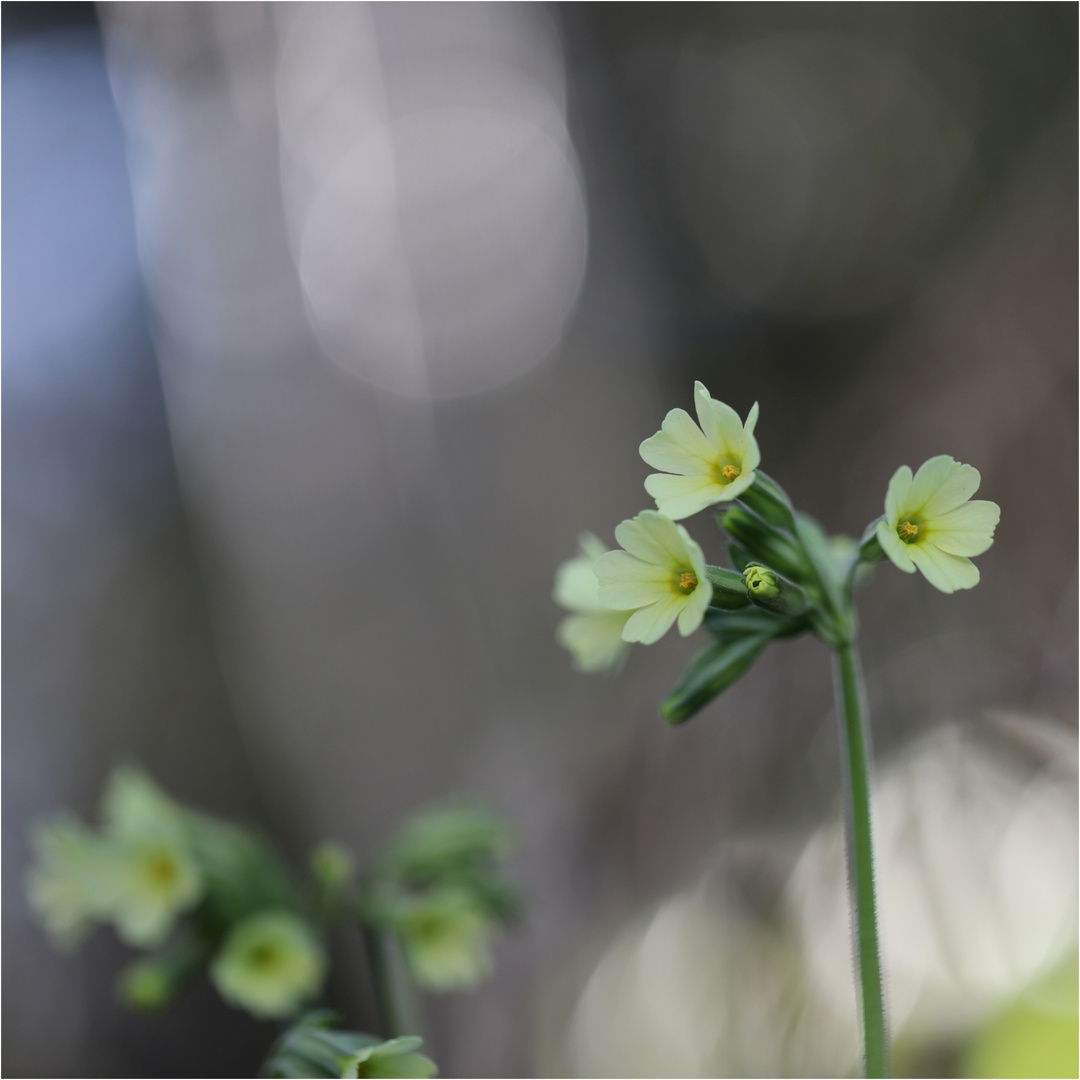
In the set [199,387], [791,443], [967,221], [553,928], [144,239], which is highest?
[144,239]

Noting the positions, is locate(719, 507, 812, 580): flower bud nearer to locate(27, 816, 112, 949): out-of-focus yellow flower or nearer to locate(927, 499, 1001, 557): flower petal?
locate(927, 499, 1001, 557): flower petal

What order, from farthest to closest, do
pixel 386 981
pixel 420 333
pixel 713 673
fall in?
pixel 420 333 → pixel 386 981 → pixel 713 673

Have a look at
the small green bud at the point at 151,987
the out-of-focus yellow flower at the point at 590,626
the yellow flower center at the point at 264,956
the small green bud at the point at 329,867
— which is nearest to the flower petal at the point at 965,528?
the out-of-focus yellow flower at the point at 590,626

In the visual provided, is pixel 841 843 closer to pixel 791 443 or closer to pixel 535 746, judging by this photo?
pixel 535 746

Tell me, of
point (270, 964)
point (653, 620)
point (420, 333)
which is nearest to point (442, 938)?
point (270, 964)

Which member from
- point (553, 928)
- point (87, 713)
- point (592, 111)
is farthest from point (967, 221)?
point (87, 713)

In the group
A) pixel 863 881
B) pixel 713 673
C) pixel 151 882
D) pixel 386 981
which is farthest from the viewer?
pixel 151 882

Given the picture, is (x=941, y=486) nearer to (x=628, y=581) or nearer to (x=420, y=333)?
(x=628, y=581)

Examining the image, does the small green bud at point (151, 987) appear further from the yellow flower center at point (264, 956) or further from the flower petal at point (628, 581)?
the flower petal at point (628, 581)
